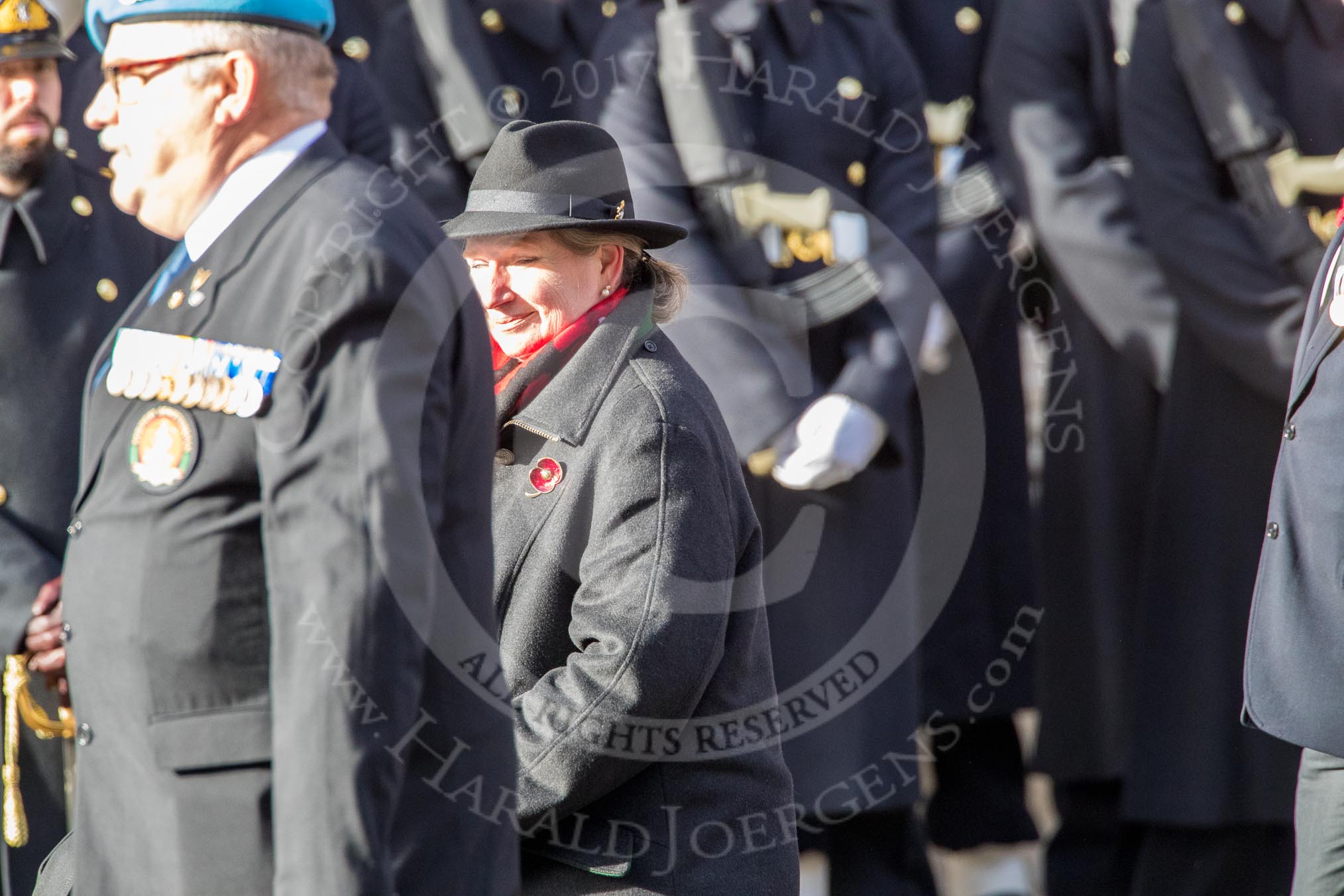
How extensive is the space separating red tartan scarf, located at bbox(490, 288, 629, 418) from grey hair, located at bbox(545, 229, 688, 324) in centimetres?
8

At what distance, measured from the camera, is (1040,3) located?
4250 millimetres

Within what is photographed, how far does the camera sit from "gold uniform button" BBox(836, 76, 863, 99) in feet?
13.0

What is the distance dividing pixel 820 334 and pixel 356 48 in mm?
1249

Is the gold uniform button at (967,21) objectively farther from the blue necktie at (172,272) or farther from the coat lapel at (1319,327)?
the blue necktie at (172,272)

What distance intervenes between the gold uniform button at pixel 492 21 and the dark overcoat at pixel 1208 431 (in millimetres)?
1391

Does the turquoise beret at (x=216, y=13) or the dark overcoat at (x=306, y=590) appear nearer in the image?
the dark overcoat at (x=306, y=590)

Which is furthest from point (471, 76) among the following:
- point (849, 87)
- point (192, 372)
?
point (192, 372)

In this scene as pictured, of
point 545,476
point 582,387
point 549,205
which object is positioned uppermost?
point 549,205

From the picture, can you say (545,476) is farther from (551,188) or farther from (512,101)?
(512,101)

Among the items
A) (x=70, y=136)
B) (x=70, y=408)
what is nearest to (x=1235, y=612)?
(x=70, y=408)

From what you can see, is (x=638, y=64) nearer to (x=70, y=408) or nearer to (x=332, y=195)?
(x=70, y=408)

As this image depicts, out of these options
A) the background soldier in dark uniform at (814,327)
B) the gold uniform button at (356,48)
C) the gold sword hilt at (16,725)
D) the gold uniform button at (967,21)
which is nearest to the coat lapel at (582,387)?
the gold sword hilt at (16,725)

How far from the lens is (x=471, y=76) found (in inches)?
154

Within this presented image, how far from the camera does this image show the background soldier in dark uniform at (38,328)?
3.44m
